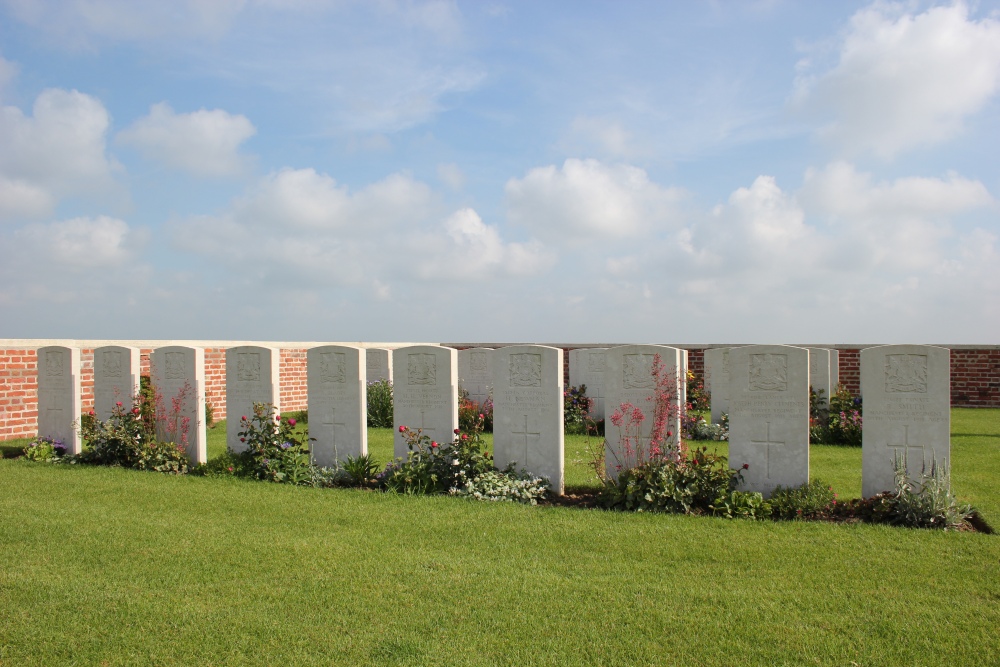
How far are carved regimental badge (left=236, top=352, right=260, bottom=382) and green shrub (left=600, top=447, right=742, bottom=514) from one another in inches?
183

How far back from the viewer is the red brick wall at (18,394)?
1162 centimetres

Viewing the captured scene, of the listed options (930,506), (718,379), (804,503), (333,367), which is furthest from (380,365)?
(930,506)

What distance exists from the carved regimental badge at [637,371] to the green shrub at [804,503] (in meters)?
1.62

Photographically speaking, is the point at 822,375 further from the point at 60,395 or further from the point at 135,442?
the point at 60,395

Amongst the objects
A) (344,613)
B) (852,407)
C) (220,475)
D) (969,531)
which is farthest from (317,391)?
(852,407)

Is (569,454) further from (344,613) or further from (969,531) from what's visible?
(344,613)

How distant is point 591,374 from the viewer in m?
14.5

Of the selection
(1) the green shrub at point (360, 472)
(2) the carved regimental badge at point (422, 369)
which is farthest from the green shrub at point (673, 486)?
(1) the green shrub at point (360, 472)

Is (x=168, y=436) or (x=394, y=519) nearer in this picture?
(x=394, y=519)

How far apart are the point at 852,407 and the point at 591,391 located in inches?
186

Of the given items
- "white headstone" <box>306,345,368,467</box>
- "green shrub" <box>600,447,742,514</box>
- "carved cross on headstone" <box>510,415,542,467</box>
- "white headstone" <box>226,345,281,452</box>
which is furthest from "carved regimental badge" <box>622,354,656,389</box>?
"white headstone" <box>226,345,281,452</box>

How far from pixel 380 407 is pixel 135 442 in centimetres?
567

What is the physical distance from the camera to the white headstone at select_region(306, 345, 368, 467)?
8562mm

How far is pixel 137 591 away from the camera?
14.7 feet
